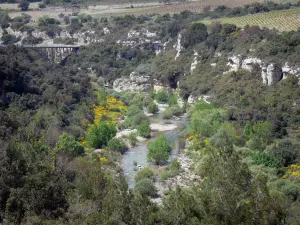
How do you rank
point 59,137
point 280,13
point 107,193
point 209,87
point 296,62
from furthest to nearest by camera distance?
1. point 280,13
2. point 209,87
3. point 296,62
4. point 59,137
5. point 107,193

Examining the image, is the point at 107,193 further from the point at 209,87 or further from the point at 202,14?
the point at 202,14

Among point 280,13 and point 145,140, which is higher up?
point 280,13

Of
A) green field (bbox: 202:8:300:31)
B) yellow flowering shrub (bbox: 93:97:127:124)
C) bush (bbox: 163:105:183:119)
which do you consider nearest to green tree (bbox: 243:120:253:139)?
bush (bbox: 163:105:183:119)

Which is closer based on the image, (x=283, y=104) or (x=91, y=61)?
(x=283, y=104)

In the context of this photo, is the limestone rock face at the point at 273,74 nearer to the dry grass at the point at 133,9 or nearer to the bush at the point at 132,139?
the bush at the point at 132,139

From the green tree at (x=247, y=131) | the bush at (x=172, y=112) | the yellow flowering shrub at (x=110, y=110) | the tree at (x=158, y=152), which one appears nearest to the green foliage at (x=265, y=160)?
the green tree at (x=247, y=131)

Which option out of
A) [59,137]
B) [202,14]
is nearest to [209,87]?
[59,137]

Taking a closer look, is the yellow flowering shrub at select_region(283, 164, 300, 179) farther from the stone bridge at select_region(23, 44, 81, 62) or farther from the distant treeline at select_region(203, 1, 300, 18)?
the stone bridge at select_region(23, 44, 81, 62)
